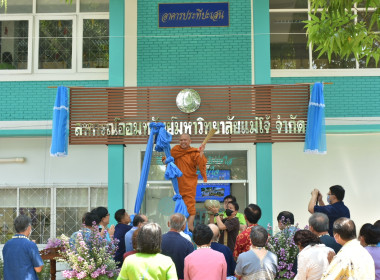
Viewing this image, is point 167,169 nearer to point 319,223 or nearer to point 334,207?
point 334,207

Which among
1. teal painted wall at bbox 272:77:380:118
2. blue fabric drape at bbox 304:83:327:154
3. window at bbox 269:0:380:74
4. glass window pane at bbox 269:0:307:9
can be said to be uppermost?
glass window pane at bbox 269:0:307:9

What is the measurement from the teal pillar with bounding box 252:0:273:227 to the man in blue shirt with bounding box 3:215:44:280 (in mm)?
6090

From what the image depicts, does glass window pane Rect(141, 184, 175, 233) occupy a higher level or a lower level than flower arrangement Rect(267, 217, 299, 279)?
higher

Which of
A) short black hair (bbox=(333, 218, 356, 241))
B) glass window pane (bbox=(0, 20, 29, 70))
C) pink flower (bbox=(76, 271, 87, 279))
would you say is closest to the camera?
short black hair (bbox=(333, 218, 356, 241))

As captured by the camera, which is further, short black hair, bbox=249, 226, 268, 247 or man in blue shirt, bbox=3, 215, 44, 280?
man in blue shirt, bbox=3, 215, 44, 280

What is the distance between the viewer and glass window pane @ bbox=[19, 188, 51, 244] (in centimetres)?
1335

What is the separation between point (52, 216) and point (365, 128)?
7.64 metres

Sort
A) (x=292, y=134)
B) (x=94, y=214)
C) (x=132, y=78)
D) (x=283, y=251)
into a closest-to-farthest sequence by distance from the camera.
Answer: (x=283, y=251)
(x=94, y=214)
(x=292, y=134)
(x=132, y=78)

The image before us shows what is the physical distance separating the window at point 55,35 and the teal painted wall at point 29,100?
54 centimetres

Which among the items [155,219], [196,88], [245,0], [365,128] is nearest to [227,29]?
[245,0]

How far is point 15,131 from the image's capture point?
12.7 m

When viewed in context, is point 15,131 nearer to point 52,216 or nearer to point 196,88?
point 52,216

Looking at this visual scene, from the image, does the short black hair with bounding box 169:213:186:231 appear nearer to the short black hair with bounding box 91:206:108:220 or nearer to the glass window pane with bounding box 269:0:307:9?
the short black hair with bounding box 91:206:108:220

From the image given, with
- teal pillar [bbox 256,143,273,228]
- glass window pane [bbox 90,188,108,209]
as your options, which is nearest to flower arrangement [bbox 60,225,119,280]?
teal pillar [bbox 256,143,273,228]
